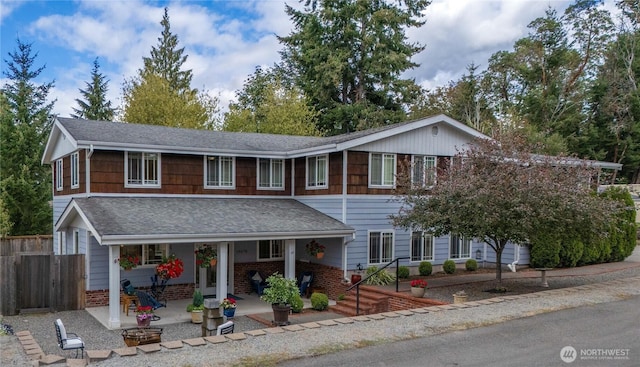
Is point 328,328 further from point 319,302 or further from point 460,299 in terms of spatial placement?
point 319,302

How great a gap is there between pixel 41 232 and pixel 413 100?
2590 cm

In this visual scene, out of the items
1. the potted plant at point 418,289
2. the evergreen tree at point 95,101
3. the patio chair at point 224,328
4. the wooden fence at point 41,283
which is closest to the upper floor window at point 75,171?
the wooden fence at point 41,283

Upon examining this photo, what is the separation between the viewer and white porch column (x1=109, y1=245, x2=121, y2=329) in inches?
490

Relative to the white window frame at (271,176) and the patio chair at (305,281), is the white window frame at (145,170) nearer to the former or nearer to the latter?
the white window frame at (271,176)

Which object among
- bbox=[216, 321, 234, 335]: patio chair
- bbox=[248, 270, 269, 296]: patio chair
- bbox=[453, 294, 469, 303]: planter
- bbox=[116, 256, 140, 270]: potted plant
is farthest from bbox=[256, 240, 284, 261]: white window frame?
bbox=[216, 321, 234, 335]: patio chair

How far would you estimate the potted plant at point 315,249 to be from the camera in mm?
16719

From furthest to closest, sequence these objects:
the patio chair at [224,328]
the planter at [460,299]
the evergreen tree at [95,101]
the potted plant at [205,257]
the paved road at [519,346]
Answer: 1. the evergreen tree at [95,101]
2. the potted plant at [205,257]
3. the planter at [460,299]
4. the patio chair at [224,328]
5. the paved road at [519,346]

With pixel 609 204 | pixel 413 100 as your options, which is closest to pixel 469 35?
pixel 413 100

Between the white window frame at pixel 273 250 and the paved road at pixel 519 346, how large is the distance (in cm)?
996

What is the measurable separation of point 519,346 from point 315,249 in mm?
9078

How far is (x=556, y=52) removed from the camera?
36438mm

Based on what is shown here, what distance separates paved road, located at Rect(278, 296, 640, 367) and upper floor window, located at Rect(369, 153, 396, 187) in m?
7.58

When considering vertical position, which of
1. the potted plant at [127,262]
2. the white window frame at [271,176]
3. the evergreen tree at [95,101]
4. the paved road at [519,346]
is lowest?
the paved road at [519,346]

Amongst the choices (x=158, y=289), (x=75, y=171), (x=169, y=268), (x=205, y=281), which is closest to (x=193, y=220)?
(x=169, y=268)
